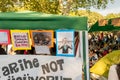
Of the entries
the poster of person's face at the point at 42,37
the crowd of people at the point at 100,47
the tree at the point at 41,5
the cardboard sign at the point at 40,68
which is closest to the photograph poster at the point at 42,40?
the poster of person's face at the point at 42,37

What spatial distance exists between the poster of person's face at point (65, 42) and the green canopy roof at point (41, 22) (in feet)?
0.30

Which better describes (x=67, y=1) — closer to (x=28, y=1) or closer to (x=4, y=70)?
(x=28, y=1)

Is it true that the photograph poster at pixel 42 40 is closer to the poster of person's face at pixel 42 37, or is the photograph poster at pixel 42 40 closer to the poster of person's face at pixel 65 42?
the poster of person's face at pixel 42 37

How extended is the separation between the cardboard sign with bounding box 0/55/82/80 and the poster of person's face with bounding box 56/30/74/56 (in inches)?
3.3

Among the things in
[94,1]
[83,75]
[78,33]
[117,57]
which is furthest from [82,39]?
[94,1]

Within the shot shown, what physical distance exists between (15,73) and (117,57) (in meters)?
1.64

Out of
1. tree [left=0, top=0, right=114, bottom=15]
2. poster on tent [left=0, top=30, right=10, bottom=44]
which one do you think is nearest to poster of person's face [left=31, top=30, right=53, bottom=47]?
poster on tent [left=0, top=30, right=10, bottom=44]

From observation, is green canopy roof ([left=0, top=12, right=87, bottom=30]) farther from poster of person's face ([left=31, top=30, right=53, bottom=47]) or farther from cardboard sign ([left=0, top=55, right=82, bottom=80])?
cardboard sign ([left=0, top=55, right=82, bottom=80])

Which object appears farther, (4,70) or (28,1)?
(28,1)

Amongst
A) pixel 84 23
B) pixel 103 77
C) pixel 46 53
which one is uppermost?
pixel 84 23

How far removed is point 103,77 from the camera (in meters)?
6.34

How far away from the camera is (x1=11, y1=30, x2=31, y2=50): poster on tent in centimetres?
582

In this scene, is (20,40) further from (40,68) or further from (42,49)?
(40,68)

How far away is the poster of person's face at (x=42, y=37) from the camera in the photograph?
575cm
